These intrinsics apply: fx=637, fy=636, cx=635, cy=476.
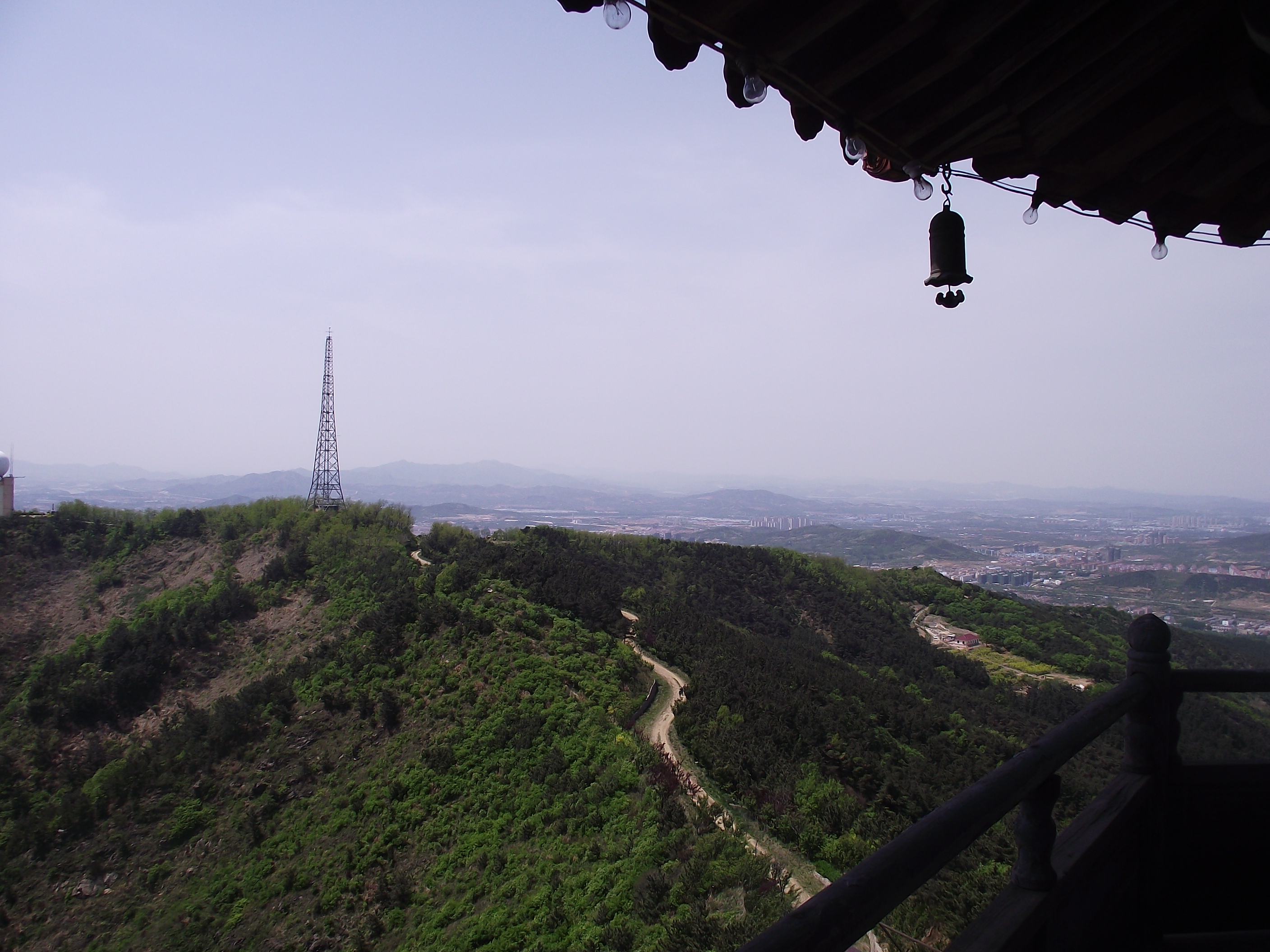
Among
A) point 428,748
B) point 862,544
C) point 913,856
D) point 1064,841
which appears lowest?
point 862,544

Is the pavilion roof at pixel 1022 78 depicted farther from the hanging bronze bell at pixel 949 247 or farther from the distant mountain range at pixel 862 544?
the distant mountain range at pixel 862 544

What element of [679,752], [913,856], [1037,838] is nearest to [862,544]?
[679,752]

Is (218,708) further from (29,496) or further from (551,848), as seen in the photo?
(29,496)

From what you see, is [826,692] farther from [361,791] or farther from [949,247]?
[949,247]

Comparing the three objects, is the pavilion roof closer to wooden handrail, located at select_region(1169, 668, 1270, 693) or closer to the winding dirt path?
wooden handrail, located at select_region(1169, 668, 1270, 693)

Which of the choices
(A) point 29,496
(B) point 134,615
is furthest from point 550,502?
(B) point 134,615

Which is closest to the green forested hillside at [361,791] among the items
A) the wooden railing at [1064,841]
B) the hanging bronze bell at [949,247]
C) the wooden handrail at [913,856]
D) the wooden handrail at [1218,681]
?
the wooden railing at [1064,841]
